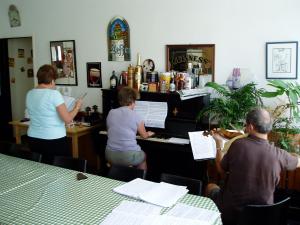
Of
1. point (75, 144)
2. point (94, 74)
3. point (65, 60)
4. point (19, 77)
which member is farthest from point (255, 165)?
point (19, 77)

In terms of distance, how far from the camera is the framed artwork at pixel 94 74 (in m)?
4.55

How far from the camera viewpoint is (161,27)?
3.97 m

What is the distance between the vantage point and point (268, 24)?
3.37 m

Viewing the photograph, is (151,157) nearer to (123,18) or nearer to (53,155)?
(53,155)

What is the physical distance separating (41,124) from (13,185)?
0.91 meters

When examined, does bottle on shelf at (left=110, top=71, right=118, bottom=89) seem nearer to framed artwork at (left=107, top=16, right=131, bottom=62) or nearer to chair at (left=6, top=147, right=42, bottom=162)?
framed artwork at (left=107, top=16, right=131, bottom=62)

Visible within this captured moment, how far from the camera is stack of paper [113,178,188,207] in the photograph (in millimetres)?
1988

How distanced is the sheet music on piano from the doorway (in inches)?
116

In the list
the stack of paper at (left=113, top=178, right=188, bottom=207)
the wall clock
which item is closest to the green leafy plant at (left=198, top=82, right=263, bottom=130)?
the stack of paper at (left=113, top=178, right=188, bottom=207)

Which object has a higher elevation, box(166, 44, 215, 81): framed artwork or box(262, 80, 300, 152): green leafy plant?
box(166, 44, 215, 81): framed artwork

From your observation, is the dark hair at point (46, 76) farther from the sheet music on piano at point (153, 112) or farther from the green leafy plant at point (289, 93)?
the green leafy plant at point (289, 93)

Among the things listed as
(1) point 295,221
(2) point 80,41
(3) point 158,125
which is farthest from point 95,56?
(1) point 295,221

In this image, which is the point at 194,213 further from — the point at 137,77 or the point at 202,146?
the point at 137,77

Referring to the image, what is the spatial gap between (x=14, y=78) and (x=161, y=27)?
339 cm
